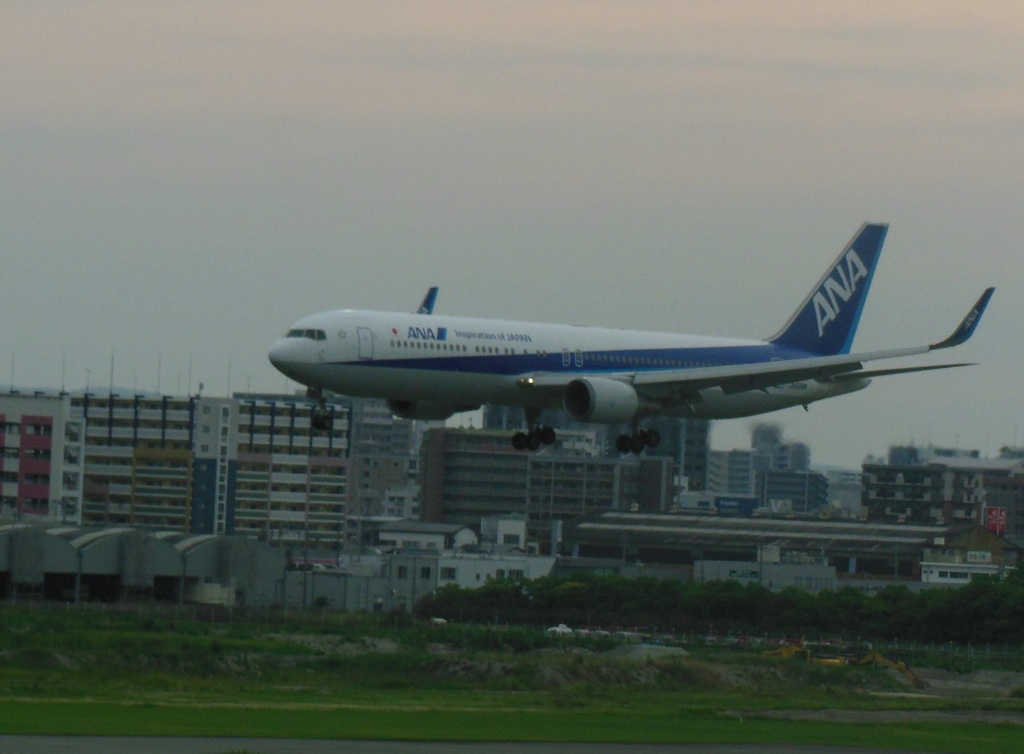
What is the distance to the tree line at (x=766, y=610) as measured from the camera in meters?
112

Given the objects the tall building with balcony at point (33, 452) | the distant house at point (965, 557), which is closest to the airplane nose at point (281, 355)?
the distant house at point (965, 557)

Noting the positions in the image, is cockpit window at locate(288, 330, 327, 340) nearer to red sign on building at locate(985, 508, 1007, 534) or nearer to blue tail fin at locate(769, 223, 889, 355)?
blue tail fin at locate(769, 223, 889, 355)

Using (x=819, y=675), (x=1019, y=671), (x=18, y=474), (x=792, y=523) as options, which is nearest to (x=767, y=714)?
(x=819, y=675)

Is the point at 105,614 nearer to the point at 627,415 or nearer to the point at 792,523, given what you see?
the point at 627,415

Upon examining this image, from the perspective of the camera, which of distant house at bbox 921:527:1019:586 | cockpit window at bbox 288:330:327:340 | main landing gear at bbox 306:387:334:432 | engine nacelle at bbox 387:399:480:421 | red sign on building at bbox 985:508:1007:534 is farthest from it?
red sign on building at bbox 985:508:1007:534

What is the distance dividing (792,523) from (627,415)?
334 feet

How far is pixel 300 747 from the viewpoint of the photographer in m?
49.8

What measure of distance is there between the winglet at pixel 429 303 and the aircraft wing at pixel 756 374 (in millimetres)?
7434

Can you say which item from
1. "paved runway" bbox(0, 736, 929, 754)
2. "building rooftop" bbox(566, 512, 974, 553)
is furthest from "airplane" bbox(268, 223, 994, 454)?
"building rooftop" bbox(566, 512, 974, 553)

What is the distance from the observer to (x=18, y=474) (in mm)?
169500

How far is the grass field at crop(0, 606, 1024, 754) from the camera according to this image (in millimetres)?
60875

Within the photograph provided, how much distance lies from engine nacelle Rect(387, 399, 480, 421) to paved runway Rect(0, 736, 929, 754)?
2022 centimetres

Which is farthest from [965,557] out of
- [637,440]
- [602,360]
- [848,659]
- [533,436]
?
[602,360]

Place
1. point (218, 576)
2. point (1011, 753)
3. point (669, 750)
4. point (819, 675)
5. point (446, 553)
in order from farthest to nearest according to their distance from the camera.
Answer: point (446, 553) → point (218, 576) → point (819, 675) → point (1011, 753) → point (669, 750)
